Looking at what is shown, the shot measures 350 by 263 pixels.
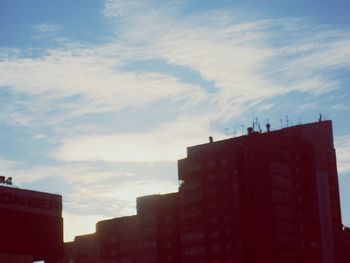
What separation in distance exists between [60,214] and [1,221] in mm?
14674

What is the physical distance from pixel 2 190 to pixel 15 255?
12731 mm

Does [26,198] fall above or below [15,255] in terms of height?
above

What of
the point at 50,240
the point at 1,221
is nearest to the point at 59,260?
the point at 50,240

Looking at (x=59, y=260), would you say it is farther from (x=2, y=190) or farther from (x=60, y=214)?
(x=2, y=190)

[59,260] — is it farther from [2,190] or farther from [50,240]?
[2,190]

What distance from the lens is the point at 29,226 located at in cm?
16025

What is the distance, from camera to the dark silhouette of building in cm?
15600

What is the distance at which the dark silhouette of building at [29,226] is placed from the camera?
156m

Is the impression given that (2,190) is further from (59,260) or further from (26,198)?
(59,260)

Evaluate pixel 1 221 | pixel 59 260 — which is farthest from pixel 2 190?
pixel 59 260

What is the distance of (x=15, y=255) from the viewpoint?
155250 millimetres

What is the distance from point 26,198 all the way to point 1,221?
7.10 metres

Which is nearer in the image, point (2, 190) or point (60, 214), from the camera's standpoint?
point (2, 190)

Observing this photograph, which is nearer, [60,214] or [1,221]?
[1,221]
